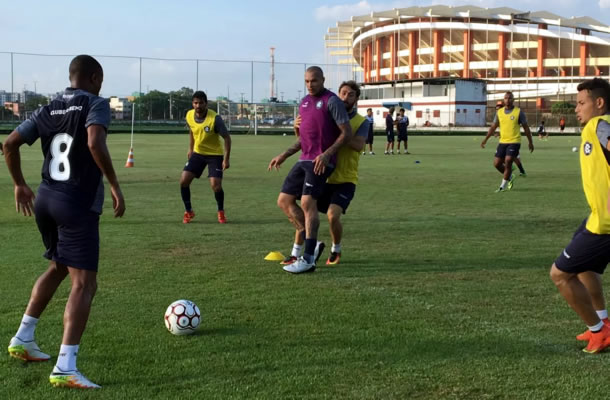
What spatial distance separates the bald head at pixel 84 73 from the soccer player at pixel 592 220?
3207 mm

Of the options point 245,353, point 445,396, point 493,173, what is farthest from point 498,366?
point 493,173

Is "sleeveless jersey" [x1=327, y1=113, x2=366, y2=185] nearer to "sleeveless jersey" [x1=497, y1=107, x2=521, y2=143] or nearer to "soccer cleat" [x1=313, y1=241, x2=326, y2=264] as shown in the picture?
"soccer cleat" [x1=313, y1=241, x2=326, y2=264]

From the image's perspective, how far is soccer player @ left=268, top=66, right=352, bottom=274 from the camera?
7301 millimetres

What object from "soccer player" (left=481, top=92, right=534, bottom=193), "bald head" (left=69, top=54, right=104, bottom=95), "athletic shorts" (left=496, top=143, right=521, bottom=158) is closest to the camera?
"bald head" (left=69, top=54, right=104, bottom=95)

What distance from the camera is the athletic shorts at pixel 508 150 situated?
15.9 metres

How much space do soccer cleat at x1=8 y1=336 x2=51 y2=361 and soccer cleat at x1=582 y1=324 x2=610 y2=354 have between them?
375 cm

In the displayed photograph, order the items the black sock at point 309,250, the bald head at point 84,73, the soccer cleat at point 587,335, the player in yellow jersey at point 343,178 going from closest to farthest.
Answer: the bald head at point 84,73 < the soccer cleat at point 587,335 < the black sock at point 309,250 < the player in yellow jersey at point 343,178

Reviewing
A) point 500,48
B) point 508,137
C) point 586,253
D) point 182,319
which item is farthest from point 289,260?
point 500,48

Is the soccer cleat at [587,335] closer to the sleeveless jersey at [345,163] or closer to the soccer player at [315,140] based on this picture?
the soccer player at [315,140]

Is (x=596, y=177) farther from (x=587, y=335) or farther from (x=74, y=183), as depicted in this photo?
(x=74, y=183)

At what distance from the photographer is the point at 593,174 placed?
4477mm

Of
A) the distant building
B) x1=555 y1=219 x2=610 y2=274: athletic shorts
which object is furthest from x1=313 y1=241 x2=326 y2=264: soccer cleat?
the distant building

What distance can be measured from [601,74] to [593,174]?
9783cm

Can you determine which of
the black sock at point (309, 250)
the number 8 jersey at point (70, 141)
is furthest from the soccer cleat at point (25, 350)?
the black sock at point (309, 250)
